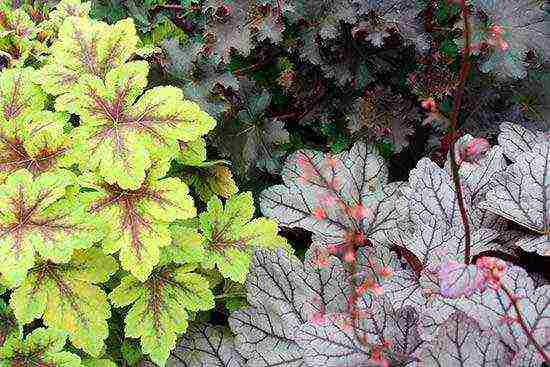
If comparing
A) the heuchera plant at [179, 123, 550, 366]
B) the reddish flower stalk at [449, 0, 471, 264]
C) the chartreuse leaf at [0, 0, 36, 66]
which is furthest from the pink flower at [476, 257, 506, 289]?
the chartreuse leaf at [0, 0, 36, 66]

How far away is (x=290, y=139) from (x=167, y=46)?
48 centimetres

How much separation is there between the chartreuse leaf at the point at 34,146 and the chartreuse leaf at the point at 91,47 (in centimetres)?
15

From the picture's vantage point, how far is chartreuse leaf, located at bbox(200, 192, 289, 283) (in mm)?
1664

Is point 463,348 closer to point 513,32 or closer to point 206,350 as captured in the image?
point 206,350

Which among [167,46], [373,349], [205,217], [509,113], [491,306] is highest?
[509,113]

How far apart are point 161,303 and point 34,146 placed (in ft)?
1.40

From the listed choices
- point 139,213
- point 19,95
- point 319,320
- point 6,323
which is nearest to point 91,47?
point 19,95

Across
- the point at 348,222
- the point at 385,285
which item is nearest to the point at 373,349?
the point at 385,285

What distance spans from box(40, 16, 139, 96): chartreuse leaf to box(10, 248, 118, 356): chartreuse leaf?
0.41 m

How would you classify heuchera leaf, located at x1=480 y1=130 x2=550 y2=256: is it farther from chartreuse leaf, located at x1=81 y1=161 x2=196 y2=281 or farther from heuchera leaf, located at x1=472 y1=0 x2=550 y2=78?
chartreuse leaf, located at x1=81 y1=161 x2=196 y2=281

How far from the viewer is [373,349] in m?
1.29

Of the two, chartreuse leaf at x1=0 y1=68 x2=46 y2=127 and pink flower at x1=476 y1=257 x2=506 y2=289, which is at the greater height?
chartreuse leaf at x1=0 y1=68 x2=46 y2=127

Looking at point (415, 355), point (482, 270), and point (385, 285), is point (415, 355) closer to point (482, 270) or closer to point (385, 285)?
point (385, 285)

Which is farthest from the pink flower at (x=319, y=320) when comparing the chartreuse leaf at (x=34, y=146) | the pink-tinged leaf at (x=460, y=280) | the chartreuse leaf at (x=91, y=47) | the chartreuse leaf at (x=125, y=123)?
the chartreuse leaf at (x=91, y=47)
